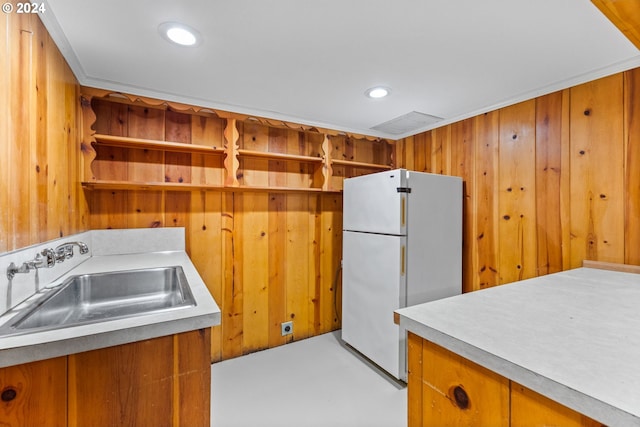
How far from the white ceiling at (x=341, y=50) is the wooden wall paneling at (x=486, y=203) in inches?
7.8

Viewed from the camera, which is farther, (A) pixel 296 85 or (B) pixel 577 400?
(A) pixel 296 85

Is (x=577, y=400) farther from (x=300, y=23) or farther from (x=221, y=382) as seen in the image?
(x=221, y=382)

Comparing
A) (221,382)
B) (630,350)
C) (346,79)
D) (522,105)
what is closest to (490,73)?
(522,105)

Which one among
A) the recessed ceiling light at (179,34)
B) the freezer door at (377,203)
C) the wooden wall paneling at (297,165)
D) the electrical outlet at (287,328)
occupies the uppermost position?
the recessed ceiling light at (179,34)

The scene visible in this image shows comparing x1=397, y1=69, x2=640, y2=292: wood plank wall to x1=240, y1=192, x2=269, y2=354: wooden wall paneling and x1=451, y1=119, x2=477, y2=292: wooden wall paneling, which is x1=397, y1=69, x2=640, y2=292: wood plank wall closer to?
Answer: x1=451, y1=119, x2=477, y2=292: wooden wall paneling

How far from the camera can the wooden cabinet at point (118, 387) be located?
75cm

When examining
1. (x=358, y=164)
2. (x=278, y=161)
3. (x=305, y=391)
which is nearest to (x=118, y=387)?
(x=305, y=391)

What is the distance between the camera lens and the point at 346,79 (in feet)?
6.17

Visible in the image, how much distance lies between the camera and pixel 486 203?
2367 mm

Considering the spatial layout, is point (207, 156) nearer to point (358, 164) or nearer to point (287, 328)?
point (358, 164)

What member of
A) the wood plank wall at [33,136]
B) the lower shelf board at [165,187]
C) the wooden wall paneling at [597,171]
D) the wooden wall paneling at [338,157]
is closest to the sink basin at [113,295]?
the wood plank wall at [33,136]

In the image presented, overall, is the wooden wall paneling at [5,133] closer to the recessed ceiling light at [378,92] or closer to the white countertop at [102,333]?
the white countertop at [102,333]

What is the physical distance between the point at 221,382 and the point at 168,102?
80.9 inches

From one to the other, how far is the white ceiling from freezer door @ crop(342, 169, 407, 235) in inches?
23.7
